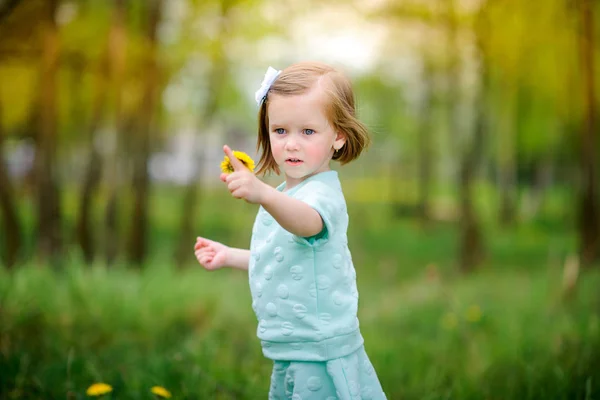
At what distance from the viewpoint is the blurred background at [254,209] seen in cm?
364

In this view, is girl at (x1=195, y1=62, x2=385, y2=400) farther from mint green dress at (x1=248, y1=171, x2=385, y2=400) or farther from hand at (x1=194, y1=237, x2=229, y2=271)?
hand at (x1=194, y1=237, x2=229, y2=271)

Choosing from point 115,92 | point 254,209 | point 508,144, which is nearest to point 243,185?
point 115,92

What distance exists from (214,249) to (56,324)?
2.24m

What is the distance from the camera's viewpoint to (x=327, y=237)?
1973 millimetres

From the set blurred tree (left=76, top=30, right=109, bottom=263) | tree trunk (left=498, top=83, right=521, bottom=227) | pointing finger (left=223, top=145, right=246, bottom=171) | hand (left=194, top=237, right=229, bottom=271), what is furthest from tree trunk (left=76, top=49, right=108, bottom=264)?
tree trunk (left=498, top=83, right=521, bottom=227)

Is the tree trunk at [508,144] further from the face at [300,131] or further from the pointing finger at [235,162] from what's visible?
the pointing finger at [235,162]

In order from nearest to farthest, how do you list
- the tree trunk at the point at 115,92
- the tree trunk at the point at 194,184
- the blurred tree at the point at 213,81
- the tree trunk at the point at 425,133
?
the tree trunk at the point at 115,92, the blurred tree at the point at 213,81, the tree trunk at the point at 194,184, the tree trunk at the point at 425,133

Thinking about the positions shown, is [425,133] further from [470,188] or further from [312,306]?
[312,306]

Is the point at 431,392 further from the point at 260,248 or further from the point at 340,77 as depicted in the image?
the point at 340,77

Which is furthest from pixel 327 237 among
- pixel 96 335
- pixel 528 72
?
pixel 528 72

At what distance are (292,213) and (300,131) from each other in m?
0.33

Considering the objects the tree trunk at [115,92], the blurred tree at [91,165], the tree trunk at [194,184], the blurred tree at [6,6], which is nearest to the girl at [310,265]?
the blurred tree at [6,6]

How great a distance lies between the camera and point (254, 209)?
16672 millimetres

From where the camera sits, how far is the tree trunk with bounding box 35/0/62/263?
921 cm
